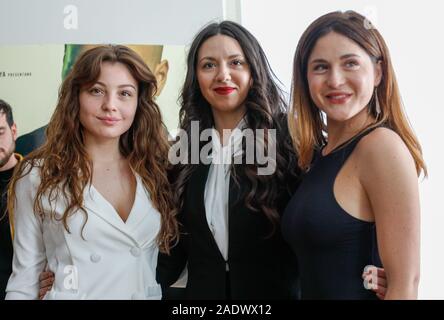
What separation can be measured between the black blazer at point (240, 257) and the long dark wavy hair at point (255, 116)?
1.5 inches

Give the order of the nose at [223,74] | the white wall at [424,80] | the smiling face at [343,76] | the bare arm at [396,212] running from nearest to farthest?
the bare arm at [396,212] < the smiling face at [343,76] < the nose at [223,74] < the white wall at [424,80]

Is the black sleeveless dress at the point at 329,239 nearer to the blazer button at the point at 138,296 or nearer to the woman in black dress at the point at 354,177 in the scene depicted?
the woman in black dress at the point at 354,177

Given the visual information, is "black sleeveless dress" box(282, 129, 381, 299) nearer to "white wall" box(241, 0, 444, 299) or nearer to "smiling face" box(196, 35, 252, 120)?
"smiling face" box(196, 35, 252, 120)

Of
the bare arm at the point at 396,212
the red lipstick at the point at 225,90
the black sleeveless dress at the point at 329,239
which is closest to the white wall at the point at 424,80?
the red lipstick at the point at 225,90

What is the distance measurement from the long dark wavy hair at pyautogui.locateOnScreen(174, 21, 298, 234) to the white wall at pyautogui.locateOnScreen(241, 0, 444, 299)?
41.2 inches

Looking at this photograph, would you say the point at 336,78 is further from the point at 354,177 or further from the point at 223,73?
the point at 223,73

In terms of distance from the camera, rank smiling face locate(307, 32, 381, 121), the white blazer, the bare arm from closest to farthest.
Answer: the bare arm → smiling face locate(307, 32, 381, 121) → the white blazer

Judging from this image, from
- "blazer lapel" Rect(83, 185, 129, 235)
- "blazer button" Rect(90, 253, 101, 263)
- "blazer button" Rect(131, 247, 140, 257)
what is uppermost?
"blazer lapel" Rect(83, 185, 129, 235)

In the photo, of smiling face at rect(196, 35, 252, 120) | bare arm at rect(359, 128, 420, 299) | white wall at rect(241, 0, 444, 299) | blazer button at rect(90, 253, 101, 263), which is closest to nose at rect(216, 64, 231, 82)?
smiling face at rect(196, 35, 252, 120)

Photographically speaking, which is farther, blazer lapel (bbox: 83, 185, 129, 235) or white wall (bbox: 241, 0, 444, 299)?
white wall (bbox: 241, 0, 444, 299)

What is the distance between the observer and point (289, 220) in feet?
4.85

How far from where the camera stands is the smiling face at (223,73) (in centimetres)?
172

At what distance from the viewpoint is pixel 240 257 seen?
5.27ft

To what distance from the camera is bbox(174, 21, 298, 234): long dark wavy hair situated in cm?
165
